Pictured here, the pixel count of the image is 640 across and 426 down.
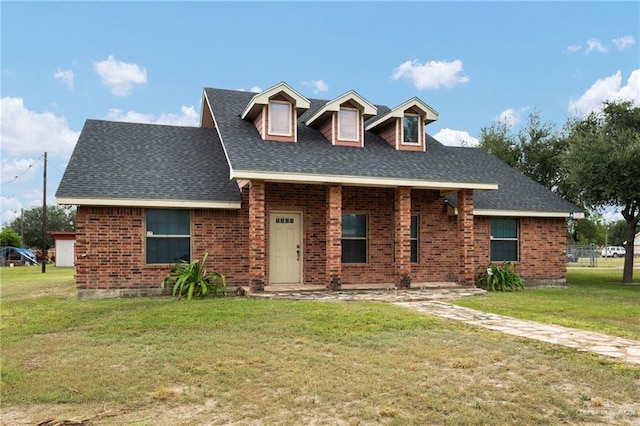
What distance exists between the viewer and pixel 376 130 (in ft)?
55.5

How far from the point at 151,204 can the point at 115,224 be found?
1.07 metres

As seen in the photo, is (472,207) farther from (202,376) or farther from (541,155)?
(541,155)

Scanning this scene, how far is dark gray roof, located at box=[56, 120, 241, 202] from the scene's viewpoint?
42.3 ft

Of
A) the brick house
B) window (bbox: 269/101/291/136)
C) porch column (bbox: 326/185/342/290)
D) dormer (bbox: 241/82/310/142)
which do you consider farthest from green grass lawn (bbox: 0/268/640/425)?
window (bbox: 269/101/291/136)

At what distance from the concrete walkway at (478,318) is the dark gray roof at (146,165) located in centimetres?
353

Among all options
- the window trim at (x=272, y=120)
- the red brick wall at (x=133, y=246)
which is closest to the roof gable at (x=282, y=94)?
the window trim at (x=272, y=120)

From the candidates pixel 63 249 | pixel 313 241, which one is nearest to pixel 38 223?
pixel 63 249

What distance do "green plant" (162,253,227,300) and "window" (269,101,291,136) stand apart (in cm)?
424

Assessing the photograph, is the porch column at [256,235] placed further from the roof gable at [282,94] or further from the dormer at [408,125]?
the dormer at [408,125]

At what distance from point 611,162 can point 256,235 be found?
490 inches

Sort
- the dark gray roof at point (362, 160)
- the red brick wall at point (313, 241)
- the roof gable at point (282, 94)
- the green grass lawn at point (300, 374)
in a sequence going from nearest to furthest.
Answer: the green grass lawn at point (300, 374) → the red brick wall at point (313, 241) → the dark gray roof at point (362, 160) → the roof gable at point (282, 94)

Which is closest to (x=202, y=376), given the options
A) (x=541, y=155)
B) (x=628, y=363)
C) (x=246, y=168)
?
(x=628, y=363)

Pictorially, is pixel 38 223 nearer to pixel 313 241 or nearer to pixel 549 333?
pixel 313 241

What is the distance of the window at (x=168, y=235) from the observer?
43.7 feet
